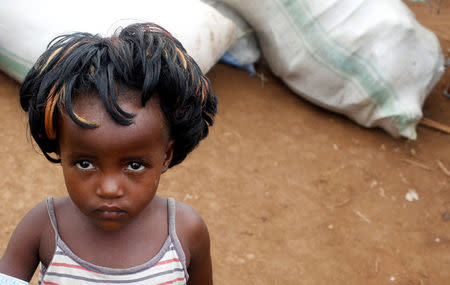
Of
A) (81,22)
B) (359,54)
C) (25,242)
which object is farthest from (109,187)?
(359,54)

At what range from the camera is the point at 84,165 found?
1.05 m

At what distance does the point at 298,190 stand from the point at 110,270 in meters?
1.64

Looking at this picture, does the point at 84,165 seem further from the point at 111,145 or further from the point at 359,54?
the point at 359,54

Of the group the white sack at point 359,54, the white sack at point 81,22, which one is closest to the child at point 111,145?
the white sack at point 81,22

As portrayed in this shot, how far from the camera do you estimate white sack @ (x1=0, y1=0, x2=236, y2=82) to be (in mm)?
2594

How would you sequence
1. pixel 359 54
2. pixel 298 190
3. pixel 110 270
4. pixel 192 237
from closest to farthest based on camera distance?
pixel 110 270 → pixel 192 237 → pixel 298 190 → pixel 359 54

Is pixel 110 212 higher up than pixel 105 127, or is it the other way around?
pixel 105 127

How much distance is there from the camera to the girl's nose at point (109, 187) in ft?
3.37

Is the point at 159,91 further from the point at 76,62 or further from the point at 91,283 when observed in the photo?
the point at 91,283

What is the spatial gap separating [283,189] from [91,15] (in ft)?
4.27

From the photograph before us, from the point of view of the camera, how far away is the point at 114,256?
47.9 inches

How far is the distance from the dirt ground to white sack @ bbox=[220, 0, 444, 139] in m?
0.17

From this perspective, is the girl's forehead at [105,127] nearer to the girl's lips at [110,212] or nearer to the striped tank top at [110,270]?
the girl's lips at [110,212]

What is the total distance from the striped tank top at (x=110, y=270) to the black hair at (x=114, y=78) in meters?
0.25
